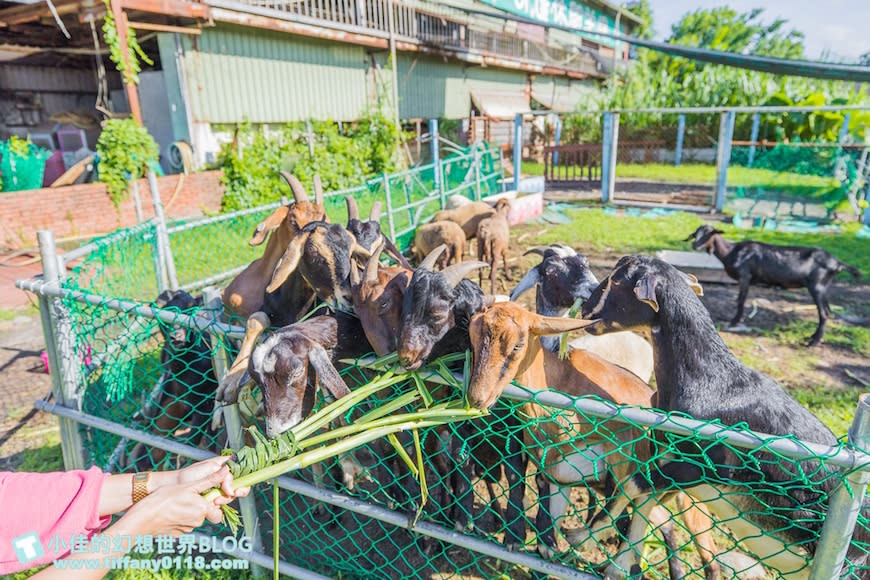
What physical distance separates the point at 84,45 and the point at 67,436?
45.9 ft

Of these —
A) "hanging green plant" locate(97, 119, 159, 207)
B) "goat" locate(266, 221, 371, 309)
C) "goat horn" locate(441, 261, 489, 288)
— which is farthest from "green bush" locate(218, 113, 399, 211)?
"goat horn" locate(441, 261, 489, 288)

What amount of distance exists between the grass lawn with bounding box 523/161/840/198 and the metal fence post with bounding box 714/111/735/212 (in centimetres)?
82

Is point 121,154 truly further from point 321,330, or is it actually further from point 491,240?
point 321,330

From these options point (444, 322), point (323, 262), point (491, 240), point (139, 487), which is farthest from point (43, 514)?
point (491, 240)

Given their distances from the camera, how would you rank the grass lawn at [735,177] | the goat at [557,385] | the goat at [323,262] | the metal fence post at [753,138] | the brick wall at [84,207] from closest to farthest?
the goat at [557,385] → the goat at [323,262] → the brick wall at [84,207] → the grass lawn at [735,177] → the metal fence post at [753,138]

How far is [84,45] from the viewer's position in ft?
44.9

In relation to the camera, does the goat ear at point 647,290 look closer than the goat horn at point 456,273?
No

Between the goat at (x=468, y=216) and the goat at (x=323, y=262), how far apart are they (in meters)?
5.73

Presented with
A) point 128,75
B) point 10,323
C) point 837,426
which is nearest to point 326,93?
point 128,75

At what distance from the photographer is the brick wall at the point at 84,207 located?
900 centimetres

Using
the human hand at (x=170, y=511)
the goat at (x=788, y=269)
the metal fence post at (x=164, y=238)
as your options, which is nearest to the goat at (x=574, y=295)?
the human hand at (x=170, y=511)

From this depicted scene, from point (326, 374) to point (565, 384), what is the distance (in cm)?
118

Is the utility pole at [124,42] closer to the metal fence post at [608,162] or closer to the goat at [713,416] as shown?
the goat at [713,416]

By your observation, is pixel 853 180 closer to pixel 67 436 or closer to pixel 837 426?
pixel 837 426
